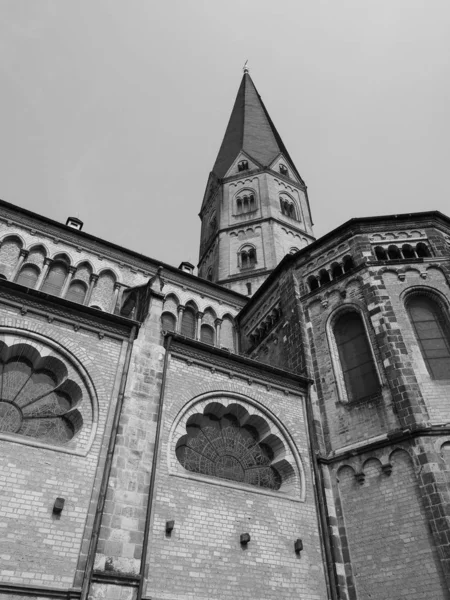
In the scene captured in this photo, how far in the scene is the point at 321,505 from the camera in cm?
1235

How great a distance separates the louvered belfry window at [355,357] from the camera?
13750mm

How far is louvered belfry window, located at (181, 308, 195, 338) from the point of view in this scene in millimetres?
20866

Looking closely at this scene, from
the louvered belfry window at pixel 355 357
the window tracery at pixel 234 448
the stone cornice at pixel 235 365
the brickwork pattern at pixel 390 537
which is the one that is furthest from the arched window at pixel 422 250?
the window tracery at pixel 234 448

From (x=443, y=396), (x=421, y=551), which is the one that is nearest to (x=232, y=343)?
(x=443, y=396)

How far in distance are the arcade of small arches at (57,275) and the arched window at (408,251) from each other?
11.8m

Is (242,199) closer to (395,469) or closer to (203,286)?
(203,286)

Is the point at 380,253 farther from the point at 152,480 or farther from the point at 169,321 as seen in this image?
the point at 152,480

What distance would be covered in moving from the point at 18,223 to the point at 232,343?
10.7 metres

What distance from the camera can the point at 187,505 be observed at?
11.0 m

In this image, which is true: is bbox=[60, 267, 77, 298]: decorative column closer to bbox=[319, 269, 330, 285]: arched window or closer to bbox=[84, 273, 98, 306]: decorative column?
bbox=[84, 273, 98, 306]: decorative column

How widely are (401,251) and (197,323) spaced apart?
9.58 metres

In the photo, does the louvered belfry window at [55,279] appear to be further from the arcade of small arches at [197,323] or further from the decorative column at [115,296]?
the arcade of small arches at [197,323]

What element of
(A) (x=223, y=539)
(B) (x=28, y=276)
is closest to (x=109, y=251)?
(B) (x=28, y=276)

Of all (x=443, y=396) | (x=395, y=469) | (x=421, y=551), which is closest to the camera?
(x=421, y=551)
